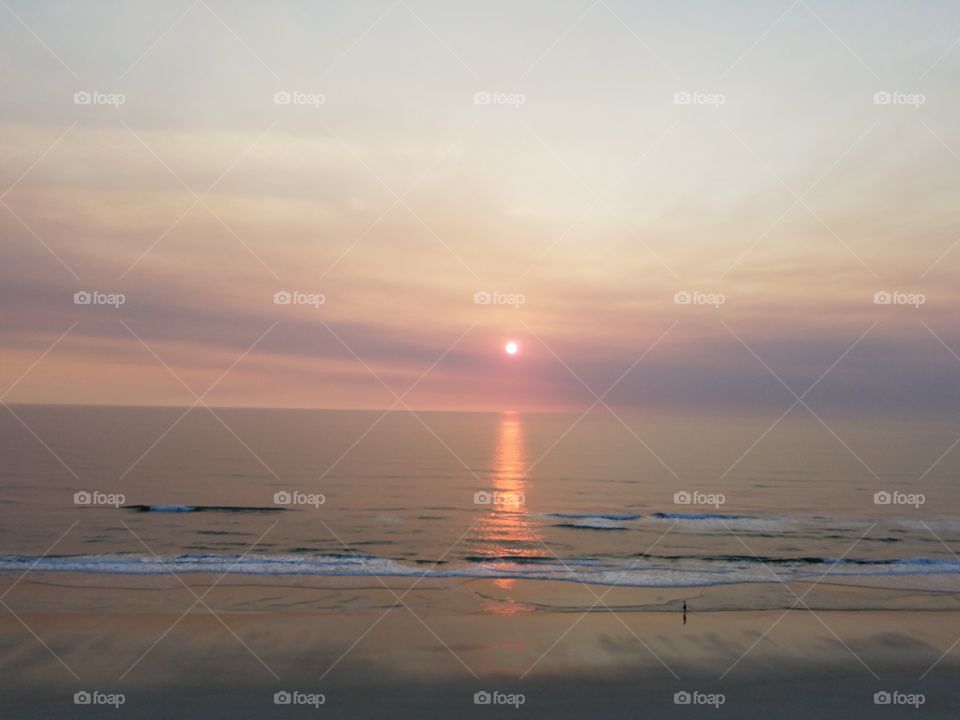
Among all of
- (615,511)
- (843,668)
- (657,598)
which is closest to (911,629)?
(843,668)

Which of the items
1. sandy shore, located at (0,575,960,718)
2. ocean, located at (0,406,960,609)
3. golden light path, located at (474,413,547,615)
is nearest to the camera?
sandy shore, located at (0,575,960,718)

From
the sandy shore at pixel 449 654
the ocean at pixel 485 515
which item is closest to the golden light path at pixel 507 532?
the ocean at pixel 485 515

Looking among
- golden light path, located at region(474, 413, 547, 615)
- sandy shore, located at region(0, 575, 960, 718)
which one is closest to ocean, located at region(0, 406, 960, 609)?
golden light path, located at region(474, 413, 547, 615)

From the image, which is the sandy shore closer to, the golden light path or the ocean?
the golden light path

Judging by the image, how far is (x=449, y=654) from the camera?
14.1m

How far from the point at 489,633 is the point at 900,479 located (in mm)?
43226

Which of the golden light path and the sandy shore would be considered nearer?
the sandy shore

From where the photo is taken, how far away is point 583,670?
1340cm

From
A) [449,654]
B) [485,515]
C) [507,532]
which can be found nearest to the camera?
[449,654]

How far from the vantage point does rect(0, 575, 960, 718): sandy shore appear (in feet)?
39.0

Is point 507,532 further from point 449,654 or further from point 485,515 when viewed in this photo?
point 449,654

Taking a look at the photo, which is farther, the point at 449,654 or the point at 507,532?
the point at 507,532

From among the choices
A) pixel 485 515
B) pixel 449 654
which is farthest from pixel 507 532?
pixel 449 654

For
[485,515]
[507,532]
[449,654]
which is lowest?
[449,654]
